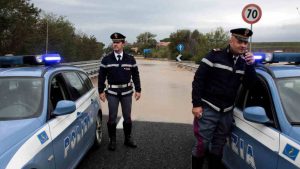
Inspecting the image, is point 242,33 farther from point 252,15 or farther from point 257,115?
point 252,15

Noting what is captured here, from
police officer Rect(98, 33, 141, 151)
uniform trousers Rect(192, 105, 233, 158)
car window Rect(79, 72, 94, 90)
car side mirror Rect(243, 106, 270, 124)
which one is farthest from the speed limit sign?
car side mirror Rect(243, 106, 270, 124)

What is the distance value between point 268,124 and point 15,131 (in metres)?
2.35

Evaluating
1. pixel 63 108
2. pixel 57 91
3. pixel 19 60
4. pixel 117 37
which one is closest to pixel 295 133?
pixel 63 108

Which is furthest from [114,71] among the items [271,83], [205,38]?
[205,38]

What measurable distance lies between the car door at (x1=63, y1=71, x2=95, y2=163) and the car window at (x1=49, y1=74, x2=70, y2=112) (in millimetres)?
160

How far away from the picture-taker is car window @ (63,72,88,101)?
5449 mm

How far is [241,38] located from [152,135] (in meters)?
3.67

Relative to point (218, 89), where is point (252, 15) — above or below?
above

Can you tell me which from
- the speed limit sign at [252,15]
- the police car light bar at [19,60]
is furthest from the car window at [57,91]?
the speed limit sign at [252,15]

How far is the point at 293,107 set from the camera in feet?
12.6

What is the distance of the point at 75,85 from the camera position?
577cm

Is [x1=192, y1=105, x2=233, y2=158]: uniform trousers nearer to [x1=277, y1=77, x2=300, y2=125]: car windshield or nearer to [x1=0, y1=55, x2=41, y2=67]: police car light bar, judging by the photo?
[x1=277, y1=77, x2=300, y2=125]: car windshield

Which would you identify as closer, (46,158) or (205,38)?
(46,158)

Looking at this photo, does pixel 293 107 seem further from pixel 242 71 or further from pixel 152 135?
pixel 152 135
